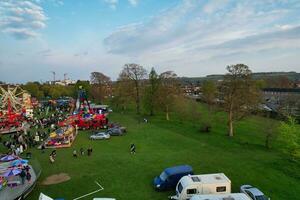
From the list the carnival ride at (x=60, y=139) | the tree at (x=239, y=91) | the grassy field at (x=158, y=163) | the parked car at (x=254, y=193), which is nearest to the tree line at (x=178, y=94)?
the tree at (x=239, y=91)

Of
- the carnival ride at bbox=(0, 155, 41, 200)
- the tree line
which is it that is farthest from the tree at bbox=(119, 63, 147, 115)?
the carnival ride at bbox=(0, 155, 41, 200)

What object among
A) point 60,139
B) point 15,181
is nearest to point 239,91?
point 60,139

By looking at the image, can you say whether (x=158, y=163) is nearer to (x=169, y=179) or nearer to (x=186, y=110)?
(x=169, y=179)

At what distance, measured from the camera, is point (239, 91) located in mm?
41750

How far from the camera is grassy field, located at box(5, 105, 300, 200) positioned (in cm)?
2197

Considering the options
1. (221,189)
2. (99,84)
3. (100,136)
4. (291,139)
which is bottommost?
(100,136)

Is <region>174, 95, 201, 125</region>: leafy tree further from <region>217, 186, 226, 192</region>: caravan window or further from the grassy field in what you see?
<region>217, 186, 226, 192</region>: caravan window

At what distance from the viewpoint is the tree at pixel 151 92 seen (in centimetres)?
6227

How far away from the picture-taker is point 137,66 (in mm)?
70125

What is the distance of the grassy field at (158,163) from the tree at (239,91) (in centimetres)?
450

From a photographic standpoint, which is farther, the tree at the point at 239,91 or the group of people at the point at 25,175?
the tree at the point at 239,91

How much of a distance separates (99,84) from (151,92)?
29850 mm

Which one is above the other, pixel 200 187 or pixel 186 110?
pixel 186 110

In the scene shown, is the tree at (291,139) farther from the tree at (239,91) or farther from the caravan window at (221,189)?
the caravan window at (221,189)
